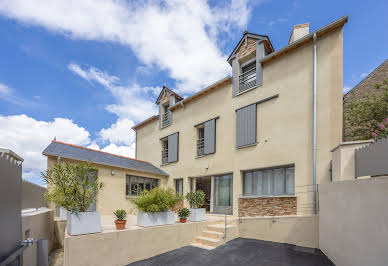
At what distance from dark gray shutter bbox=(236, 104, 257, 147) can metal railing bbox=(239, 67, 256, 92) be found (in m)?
1.32

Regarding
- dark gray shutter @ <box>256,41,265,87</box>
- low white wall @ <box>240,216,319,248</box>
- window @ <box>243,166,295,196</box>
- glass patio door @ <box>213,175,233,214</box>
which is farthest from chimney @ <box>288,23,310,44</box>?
low white wall @ <box>240,216,319,248</box>

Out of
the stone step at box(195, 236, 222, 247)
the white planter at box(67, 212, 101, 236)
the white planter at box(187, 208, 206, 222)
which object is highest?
the white planter at box(67, 212, 101, 236)

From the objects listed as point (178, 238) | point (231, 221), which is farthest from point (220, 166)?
point (178, 238)

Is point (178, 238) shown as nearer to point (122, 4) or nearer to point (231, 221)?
point (231, 221)

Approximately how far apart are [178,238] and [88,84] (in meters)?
8.89

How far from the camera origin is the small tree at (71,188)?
631cm

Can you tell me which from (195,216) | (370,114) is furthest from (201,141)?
(370,114)

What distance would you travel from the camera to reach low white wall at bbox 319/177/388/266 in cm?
383

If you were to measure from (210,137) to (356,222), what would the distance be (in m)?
9.25

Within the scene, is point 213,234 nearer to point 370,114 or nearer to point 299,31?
point 370,114

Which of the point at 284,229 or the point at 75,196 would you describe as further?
the point at 284,229

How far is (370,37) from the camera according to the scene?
8.44 m

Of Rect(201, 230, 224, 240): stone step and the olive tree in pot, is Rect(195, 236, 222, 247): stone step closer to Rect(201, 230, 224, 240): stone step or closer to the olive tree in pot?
Rect(201, 230, 224, 240): stone step

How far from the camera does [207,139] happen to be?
13625 mm
